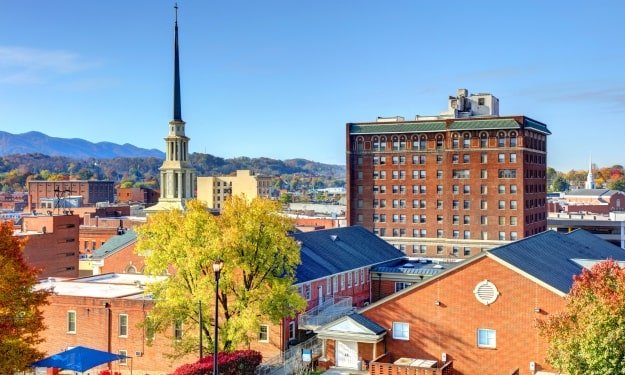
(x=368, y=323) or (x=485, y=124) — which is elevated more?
(x=485, y=124)

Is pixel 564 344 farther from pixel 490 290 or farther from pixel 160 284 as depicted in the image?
pixel 160 284

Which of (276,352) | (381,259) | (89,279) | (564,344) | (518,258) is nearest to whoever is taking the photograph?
(564,344)

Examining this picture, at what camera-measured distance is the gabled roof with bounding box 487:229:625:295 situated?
38125 mm

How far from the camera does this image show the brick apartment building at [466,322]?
1470 inches

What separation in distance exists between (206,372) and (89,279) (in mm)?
28803

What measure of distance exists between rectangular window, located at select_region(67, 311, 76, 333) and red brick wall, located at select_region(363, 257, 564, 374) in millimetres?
20556

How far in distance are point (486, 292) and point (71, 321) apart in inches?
1106

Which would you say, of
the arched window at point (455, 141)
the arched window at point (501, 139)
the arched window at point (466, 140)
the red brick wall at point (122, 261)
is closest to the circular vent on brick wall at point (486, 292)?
the red brick wall at point (122, 261)

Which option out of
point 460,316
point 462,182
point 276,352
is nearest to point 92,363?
point 276,352

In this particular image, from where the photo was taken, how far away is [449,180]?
336 ft

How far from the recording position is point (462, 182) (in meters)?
102

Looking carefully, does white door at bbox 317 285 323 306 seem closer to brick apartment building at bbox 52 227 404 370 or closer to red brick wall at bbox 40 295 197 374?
brick apartment building at bbox 52 227 404 370

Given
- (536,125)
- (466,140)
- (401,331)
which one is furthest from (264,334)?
(536,125)

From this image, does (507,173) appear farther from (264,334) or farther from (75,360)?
(75,360)
